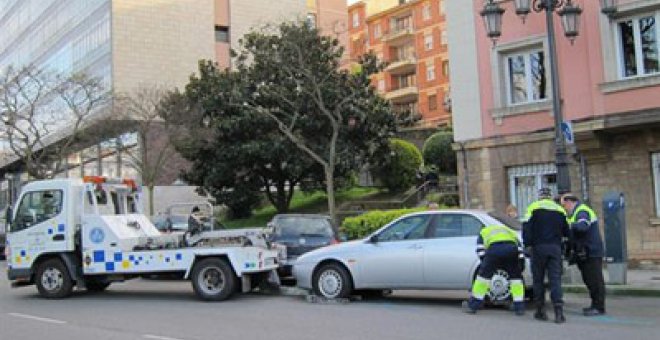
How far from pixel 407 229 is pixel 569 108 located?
796 cm

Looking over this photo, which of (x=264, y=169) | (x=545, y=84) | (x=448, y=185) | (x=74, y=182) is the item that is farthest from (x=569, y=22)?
(x=264, y=169)

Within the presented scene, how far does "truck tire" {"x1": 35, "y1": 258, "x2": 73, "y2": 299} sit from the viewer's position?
13.9 metres

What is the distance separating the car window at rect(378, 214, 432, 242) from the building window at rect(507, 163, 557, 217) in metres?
7.57

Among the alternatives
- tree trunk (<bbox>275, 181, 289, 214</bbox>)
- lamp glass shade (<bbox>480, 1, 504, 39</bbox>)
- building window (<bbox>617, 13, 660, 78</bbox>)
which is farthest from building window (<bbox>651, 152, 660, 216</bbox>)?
tree trunk (<bbox>275, 181, 289, 214</bbox>)

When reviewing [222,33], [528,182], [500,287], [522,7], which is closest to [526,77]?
[528,182]

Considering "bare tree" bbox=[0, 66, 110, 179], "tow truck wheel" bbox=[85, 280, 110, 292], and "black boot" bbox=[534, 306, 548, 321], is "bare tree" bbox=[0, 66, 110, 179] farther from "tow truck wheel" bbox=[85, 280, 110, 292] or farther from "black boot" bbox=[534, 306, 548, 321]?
"black boot" bbox=[534, 306, 548, 321]

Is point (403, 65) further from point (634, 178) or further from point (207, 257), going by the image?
point (207, 257)

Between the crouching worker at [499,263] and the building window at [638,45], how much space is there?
8.64 meters

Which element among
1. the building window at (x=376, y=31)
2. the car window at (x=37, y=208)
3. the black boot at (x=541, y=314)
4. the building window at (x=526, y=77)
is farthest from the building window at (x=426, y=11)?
the black boot at (x=541, y=314)

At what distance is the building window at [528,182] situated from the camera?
1872 centimetres

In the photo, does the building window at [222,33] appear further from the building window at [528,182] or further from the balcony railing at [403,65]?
the building window at [528,182]

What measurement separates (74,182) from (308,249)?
15.0ft

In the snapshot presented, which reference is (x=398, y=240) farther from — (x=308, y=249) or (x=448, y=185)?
(x=448, y=185)

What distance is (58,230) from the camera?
13.9 m
